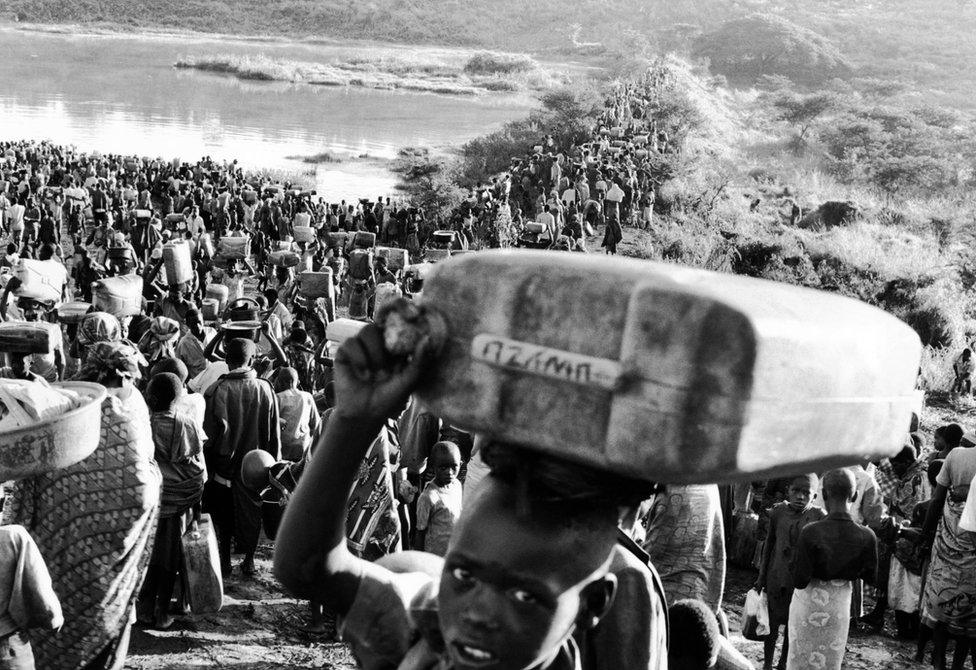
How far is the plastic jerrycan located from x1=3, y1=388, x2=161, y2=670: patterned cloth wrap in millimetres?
2496

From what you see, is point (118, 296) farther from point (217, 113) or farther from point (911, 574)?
point (217, 113)

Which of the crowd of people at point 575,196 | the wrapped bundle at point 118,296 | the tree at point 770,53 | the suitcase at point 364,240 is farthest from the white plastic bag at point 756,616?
the tree at point 770,53

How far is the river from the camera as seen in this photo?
3922cm

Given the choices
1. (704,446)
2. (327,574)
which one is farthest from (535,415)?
(327,574)

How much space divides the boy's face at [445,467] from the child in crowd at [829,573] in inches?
54.8

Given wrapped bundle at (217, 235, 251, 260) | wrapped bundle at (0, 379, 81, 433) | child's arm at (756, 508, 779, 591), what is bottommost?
wrapped bundle at (217, 235, 251, 260)

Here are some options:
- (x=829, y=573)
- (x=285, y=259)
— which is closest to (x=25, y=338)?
(x=829, y=573)

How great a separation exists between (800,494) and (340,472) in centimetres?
331

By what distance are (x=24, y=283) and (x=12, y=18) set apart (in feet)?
297

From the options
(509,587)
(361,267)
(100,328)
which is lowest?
(361,267)

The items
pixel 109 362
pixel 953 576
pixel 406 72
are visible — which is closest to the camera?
pixel 109 362

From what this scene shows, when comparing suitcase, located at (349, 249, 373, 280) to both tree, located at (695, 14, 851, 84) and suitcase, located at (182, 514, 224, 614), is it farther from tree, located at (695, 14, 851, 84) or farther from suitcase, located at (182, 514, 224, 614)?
tree, located at (695, 14, 851, 84)

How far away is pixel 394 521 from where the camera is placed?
14.6ft

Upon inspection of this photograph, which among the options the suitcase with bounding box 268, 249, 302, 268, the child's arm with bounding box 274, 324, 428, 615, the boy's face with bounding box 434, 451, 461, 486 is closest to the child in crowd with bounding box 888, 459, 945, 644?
the boy's face with bounding box 434, 451, 461, 486
